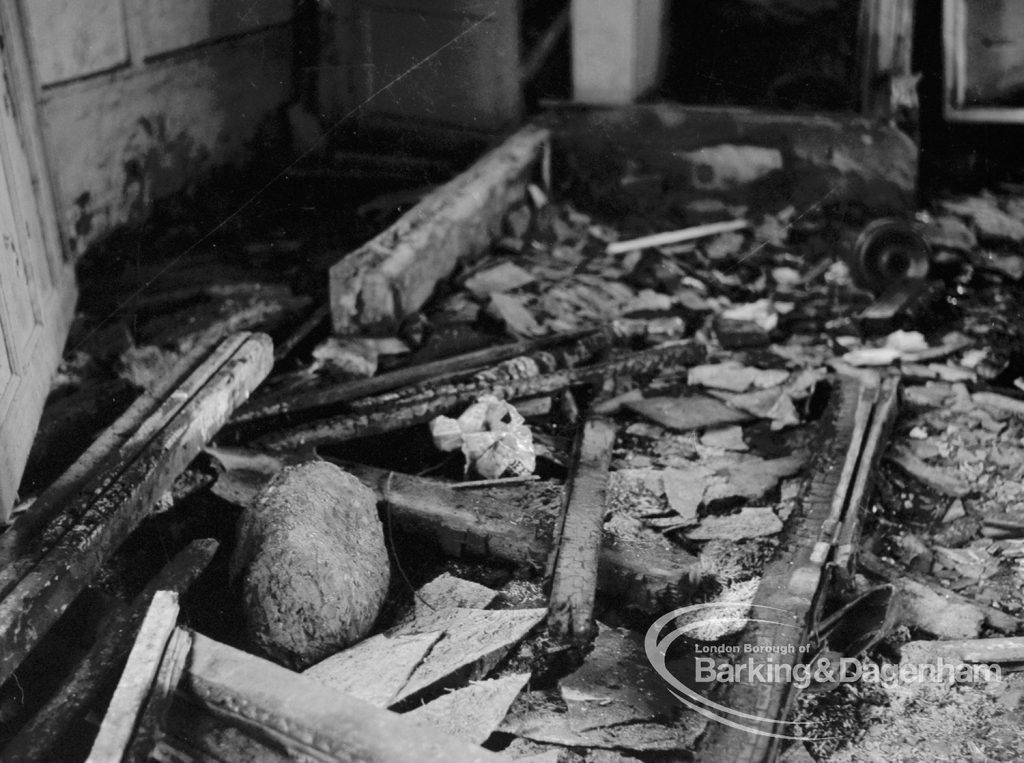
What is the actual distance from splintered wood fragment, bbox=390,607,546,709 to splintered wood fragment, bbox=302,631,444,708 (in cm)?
2

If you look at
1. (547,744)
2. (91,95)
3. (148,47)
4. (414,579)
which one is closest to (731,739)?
(547,744)

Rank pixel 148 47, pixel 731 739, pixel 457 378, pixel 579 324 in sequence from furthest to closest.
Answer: pixel 148 47, pixel 579 324, pixel 457 378, pixel 731 739

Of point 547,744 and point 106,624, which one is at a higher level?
point 106,624

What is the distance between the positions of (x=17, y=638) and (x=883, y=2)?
6.12m

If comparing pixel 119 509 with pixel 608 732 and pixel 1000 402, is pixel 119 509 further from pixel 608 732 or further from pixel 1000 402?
pixel 1000 402

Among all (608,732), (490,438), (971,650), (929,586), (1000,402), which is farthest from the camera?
(1000,402)

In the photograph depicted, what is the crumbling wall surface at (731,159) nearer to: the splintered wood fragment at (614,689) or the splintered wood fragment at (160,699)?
the splintered wood fragment at (614,689)

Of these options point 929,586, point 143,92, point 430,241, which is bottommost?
point 929,586

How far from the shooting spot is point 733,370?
4660 mm

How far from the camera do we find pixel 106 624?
104 inches

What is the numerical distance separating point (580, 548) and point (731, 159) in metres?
4.29

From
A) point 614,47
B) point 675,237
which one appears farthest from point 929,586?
point 614,47

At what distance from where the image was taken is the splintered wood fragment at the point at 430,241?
4.86m

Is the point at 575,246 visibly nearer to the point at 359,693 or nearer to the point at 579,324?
the point at 579,324
